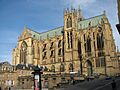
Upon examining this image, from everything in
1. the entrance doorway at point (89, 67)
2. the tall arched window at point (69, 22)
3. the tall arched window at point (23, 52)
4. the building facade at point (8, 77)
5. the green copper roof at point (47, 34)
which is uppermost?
the tall arched window at point (69, 22)

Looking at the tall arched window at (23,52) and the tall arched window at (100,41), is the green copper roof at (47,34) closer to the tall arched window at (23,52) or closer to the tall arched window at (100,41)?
the tall arched window at (23,52)

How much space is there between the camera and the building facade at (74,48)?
73.5 meters

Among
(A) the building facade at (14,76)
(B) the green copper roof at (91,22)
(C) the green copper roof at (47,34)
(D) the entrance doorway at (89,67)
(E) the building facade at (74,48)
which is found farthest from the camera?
(C) the green copper roof at (47,34)

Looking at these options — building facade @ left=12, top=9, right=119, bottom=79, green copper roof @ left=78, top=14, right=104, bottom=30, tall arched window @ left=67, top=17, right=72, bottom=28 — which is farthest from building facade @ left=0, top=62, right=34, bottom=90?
green copper roof @ left=78, top=14, right=104, bottom=30

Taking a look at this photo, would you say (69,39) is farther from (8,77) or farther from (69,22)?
(8,77)

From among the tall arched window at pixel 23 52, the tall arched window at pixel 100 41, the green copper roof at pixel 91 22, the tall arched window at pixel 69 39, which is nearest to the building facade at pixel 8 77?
the tall arched window at pixel 23 52

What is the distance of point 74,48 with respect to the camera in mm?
80188

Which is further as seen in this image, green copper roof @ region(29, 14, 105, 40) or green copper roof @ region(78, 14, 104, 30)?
green copper roof @ region(29, 14, 105, 40)

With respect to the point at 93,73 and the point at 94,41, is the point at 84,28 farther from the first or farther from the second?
the point at 93,73

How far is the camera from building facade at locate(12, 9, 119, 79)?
73.5 meters

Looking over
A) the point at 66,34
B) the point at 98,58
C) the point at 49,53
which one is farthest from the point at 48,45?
the point at 98,58

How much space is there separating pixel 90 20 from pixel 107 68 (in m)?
24.3

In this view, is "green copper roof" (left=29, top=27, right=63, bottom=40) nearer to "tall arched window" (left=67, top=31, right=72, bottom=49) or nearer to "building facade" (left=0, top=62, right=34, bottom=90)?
"tall arched window" (left=67, top=31, right=72, bottom=49)

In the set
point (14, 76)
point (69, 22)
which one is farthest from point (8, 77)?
point (69, 22)
